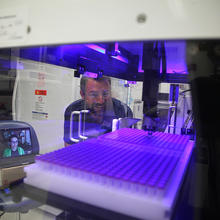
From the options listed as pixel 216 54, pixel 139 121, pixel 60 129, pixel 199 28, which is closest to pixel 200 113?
pixel 216 54

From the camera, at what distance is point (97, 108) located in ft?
4.95

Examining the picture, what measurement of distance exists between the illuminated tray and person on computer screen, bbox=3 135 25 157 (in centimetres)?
54

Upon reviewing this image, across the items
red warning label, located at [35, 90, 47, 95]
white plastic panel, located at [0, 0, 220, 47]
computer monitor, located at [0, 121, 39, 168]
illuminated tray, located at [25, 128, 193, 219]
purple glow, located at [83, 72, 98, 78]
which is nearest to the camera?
white plastic panel, located at [0, 0, 220, 47]

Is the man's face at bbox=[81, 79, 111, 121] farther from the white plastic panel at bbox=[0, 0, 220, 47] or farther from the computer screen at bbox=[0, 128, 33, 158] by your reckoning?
the white plastic panel at bbox=[0, 0, 220, 47]

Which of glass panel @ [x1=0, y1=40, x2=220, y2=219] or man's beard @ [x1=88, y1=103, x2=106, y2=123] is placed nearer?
glass panel @ [x1=0, y1=40, x2=220, y2=219]

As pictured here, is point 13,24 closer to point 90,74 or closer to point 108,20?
point 108,20

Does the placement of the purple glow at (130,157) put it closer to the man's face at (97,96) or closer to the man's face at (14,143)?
the man's face at (97,96)

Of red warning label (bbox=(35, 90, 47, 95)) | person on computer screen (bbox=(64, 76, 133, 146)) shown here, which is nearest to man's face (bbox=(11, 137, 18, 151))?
person on computer screen (bbox=(64, 76, 133, 146))

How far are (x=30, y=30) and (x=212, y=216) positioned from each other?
34.4 inches

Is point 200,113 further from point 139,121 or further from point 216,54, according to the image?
point 139,121

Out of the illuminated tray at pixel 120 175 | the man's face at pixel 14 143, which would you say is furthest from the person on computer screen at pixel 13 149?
the illuminated tray at pixel 120 175

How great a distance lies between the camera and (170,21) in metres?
0.46

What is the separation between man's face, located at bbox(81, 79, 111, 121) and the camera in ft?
4.74

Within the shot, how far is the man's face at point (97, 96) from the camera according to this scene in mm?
1444
